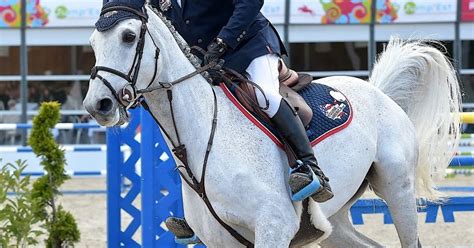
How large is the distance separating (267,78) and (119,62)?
861 mm

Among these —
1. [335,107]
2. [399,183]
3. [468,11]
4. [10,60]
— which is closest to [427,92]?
[399,183]

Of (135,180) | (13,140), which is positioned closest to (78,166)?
(13,140)

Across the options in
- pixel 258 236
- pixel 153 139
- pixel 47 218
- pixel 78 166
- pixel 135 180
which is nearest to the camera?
pixel 258 236

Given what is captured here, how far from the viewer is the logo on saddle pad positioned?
5148mm

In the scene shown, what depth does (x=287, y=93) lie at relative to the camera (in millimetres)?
5031

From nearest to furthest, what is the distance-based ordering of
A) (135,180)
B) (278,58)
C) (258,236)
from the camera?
(258,236), (278,58), (135,180)

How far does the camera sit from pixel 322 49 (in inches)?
680

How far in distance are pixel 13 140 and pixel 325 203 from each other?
39.5 feet

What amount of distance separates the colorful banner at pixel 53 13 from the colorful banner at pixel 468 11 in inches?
246

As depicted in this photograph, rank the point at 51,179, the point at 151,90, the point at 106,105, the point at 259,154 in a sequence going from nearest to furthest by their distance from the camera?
1. the point at 106,105
2. the point at 151,90
3. the point at 259,154
4. the point at 51,179

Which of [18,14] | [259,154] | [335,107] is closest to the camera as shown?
[259,154]

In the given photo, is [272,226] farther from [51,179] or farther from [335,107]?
[51,179]

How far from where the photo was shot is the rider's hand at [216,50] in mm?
4621

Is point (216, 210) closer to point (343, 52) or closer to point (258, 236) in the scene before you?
point (258, 236)
